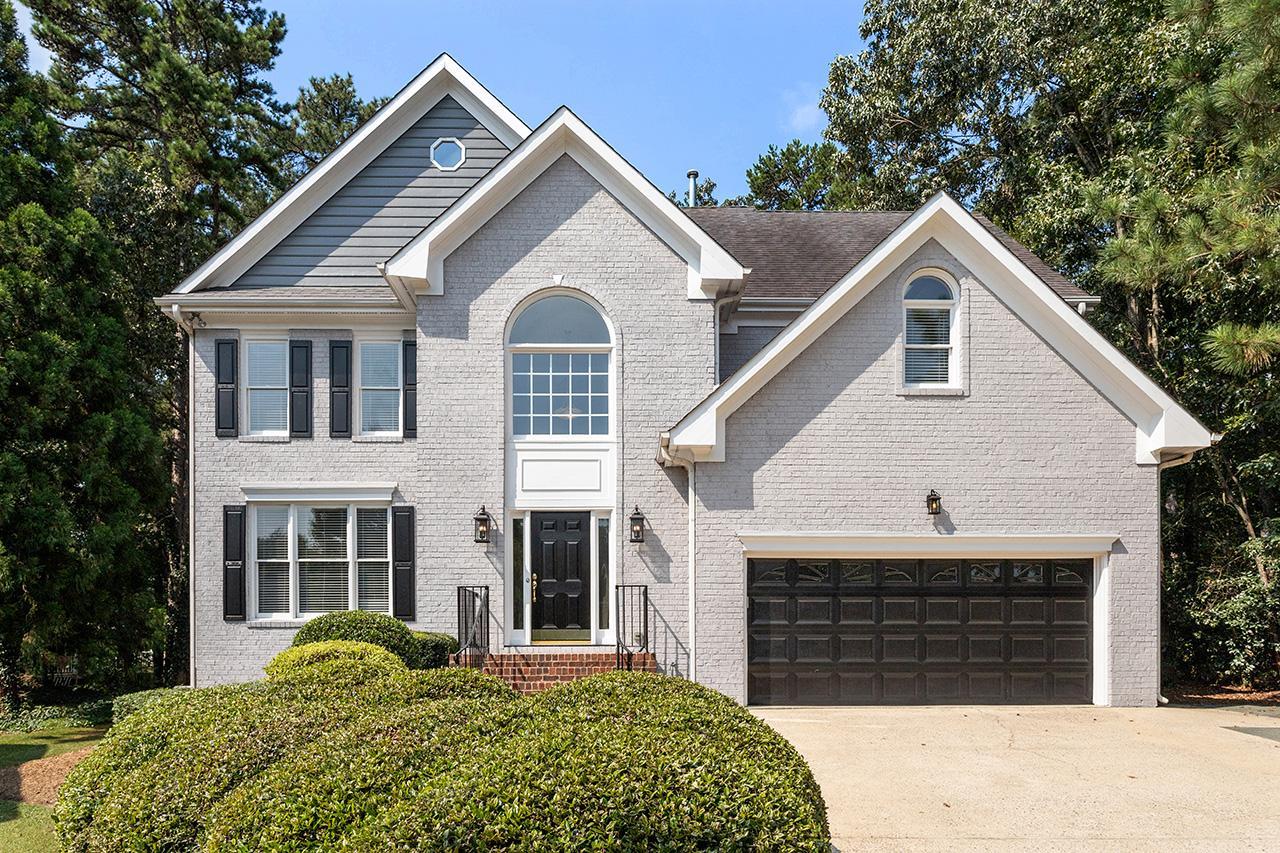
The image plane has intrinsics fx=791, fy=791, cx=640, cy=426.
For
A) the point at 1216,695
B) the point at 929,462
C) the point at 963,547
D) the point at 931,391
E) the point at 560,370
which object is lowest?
the point at 1216,695

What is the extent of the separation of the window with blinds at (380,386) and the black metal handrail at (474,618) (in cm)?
287

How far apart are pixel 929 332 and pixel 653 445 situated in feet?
13.6

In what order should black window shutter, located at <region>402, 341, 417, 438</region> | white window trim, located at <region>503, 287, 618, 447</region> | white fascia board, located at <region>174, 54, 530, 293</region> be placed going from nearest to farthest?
white window trim, located at <region>503, 287, 618, 447</region> < black window shutter, located at <region>402, 341, 417, 438</region> < white fascia board, located at <region>174, 54, 530, 293</region>

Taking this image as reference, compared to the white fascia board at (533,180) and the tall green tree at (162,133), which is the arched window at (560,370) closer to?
the white fascia board at (533,180)

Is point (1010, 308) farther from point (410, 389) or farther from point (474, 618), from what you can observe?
point (410, 389)

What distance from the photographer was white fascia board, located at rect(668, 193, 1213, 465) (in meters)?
10.4

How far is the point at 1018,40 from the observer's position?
1967 cm

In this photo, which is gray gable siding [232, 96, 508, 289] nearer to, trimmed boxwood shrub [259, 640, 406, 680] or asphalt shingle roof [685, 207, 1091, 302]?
asphalt shingle roof [685, 207, 1091, 302]

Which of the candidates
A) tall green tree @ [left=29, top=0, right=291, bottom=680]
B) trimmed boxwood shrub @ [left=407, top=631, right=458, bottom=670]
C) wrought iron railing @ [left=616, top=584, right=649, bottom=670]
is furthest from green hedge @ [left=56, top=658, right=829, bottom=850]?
tall green tree @ [left=29, top=0, right=291, bottom=680]

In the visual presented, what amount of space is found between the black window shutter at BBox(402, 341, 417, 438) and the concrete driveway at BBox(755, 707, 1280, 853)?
21.3 ft

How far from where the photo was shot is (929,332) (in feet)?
36.1

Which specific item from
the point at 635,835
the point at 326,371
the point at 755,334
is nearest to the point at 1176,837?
the point at 635,835

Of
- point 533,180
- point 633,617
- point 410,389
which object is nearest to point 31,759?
point 410,389

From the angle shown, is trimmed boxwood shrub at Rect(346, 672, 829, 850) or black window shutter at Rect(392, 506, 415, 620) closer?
trimmed boxwood shrub at Rect(346, 672, 829, 850)
